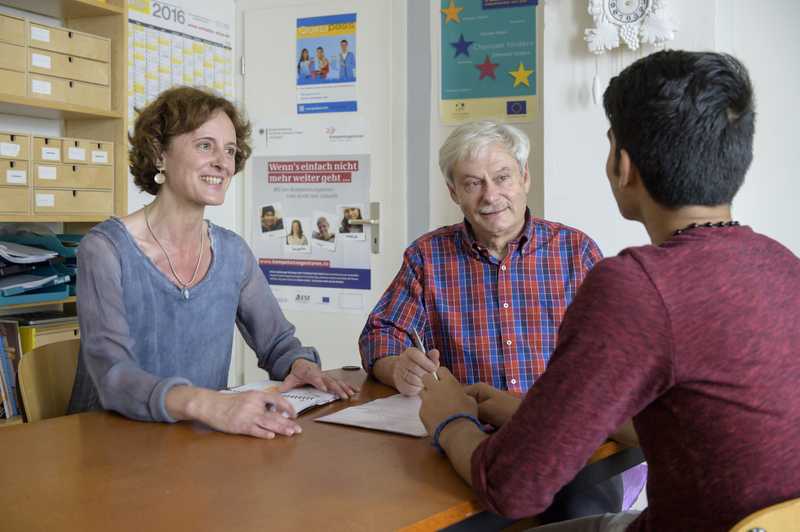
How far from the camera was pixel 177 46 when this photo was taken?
4.25 m

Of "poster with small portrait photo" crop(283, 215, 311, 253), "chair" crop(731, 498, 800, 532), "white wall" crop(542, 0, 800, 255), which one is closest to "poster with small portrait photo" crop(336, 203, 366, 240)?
"poster with small portrait photo" crop(283, 215, 311, 253)

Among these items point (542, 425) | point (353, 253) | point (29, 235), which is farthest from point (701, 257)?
point (353, 253)

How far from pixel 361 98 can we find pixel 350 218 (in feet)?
2.07

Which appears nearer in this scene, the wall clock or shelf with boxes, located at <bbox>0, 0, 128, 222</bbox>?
shelf with boxes, located at <bbox>0, 0, 128, 222</bbox>

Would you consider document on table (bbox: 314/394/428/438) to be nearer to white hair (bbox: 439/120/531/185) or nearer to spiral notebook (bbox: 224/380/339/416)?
spiral notebook (bbox: 224/380/339/416)

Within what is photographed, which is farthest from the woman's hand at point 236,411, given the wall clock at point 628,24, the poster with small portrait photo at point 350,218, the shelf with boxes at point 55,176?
the poster with small portrait photo at point 350,218

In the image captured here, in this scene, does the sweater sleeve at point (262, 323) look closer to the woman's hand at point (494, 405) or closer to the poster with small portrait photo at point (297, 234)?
the woman's hand at point (494, 405)

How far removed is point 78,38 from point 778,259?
287 cm

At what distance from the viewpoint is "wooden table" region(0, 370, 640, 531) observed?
1.04m

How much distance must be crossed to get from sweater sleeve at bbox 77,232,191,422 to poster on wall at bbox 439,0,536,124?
2.54 meters

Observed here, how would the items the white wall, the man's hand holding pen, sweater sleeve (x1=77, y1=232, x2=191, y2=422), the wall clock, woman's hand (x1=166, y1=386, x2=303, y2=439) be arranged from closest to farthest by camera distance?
woman's hand (x1=166, y1=386, x2=303, y2=439)
sweater sleeve (x1=77, y1=232, x2=191, y2=422)
the man's hand holding pen
the wall clock
the white wall

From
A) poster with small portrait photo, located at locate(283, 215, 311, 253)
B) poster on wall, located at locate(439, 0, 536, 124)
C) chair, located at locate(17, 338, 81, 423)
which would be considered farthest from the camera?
poster with small portrait photo, located at locate(283, 215, 311, 253)

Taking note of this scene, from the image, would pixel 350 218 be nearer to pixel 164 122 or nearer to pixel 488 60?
pixel 488 60

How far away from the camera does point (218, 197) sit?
214cm
